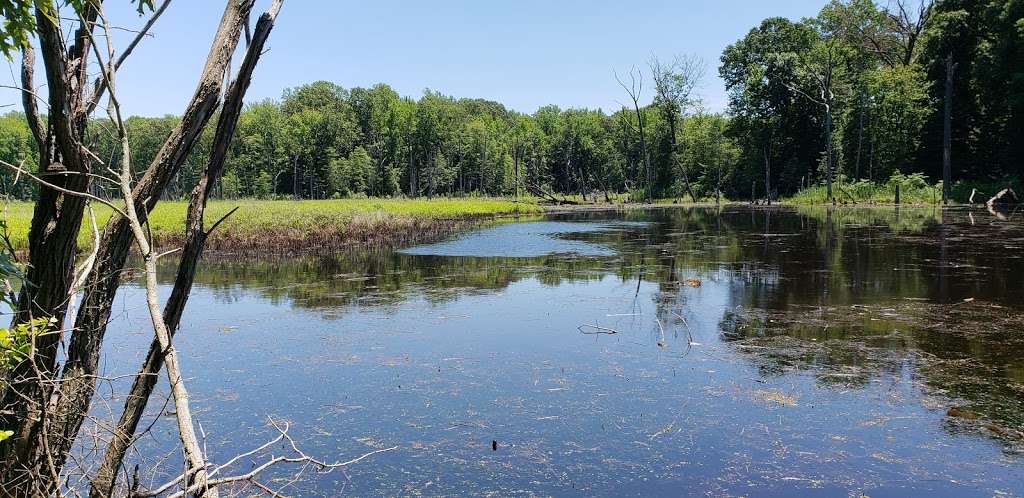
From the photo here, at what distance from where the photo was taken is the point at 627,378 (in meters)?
6.41

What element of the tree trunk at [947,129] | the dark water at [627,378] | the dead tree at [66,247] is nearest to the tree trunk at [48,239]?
the dead tree at [66,247]

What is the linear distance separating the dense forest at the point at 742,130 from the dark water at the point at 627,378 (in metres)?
2.75

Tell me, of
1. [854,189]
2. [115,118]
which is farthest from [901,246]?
[854,189]

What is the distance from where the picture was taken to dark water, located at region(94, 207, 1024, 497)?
4.41 m

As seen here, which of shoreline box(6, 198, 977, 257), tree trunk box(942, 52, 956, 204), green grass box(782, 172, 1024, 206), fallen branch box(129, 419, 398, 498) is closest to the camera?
fallen branch box(129, 419, 398, 498)

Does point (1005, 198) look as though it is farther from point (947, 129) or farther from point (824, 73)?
point (824, 73)

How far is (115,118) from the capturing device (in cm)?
299

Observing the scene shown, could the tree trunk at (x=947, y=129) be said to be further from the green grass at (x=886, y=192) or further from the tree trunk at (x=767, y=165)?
the tree trunk at (x=767, y=165)

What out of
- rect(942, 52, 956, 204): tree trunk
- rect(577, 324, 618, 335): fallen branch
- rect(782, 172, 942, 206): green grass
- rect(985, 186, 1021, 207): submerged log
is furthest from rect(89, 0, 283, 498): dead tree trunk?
rect(782, 172, 942, 206): green grass

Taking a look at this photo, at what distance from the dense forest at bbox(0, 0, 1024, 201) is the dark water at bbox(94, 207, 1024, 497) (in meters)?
2.75

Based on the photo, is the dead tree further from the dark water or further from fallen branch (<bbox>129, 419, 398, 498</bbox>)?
the dark water

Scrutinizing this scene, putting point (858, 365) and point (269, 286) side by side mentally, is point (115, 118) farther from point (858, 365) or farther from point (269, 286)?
point (269, 286)

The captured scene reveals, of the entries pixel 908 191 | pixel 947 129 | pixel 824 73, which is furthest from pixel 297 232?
pixel 824 73

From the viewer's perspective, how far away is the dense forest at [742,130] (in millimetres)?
35234
